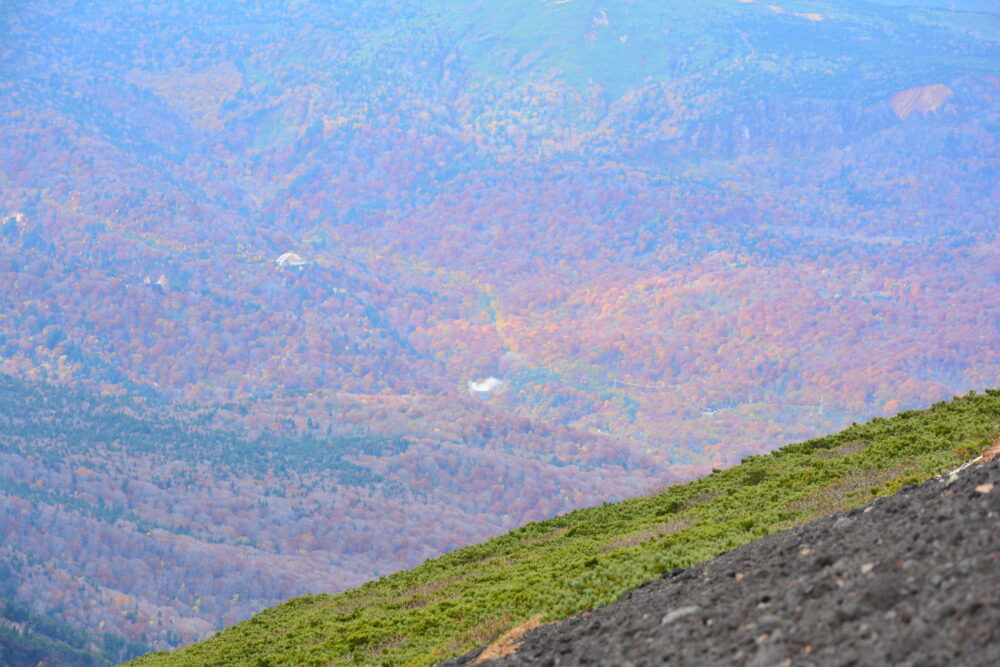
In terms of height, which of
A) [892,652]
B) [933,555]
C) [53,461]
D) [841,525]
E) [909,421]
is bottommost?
[892,652]

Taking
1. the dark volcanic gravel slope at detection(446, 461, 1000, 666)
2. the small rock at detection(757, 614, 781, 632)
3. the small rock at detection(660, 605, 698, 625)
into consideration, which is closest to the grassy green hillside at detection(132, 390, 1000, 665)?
the dark volcanic gravel slope at detection(446, 461, 1000, 666)

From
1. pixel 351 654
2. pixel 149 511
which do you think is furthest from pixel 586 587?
→ pixel 149 511

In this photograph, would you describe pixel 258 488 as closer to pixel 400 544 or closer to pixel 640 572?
pixel 400 544

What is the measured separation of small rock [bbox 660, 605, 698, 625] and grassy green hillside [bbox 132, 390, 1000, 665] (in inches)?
151

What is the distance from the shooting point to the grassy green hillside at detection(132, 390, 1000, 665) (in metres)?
20.1

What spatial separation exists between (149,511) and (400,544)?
4360 centimetres

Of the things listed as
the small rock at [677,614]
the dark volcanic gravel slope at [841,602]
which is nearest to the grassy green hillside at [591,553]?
the dark volcanic gravel slope at [841,602]

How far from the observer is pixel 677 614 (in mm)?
13523

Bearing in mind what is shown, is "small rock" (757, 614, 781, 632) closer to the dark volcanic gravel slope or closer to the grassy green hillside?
the dark volcanic gravel slope

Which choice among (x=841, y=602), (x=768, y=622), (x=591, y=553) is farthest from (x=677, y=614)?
(x=591, y=553)

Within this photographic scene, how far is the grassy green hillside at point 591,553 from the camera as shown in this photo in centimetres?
2006

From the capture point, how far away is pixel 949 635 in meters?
9.95

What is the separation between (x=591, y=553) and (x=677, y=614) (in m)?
11.7

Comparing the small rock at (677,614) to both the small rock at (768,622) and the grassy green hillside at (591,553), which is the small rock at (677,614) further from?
the grassy green hillside at (591,553)
